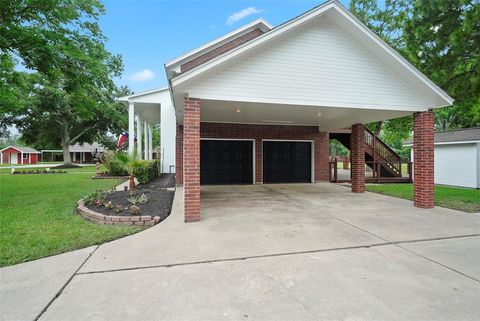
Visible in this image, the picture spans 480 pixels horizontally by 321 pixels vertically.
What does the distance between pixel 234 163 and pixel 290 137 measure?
3048 millimetres

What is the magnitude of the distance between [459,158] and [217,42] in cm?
1316

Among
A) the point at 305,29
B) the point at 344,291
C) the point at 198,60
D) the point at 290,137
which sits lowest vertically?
the point at 344,291

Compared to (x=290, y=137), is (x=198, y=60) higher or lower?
higher

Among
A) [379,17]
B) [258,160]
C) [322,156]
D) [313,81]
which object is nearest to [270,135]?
[258,160]

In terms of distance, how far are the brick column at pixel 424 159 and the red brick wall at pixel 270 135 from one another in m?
6.10

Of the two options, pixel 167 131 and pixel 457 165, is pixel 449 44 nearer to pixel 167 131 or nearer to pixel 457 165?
pixel 457 165

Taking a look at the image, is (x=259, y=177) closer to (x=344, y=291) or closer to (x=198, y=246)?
(x=198, y=246)

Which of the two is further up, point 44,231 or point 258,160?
point 258,160

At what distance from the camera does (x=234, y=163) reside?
12508 mm

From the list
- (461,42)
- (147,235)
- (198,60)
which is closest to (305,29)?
(461,42)

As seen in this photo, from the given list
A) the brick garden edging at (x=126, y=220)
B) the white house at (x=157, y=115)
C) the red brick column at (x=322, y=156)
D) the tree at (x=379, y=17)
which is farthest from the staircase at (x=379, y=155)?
the brick garden edging at (x=126, y=220)

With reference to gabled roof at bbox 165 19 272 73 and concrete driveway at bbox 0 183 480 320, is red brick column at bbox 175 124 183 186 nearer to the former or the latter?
gabled roof at bbox 165 19 272 73

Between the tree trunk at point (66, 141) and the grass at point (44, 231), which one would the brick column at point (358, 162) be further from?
the tree trunk at point (66, 141)

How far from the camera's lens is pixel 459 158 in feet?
43.9
